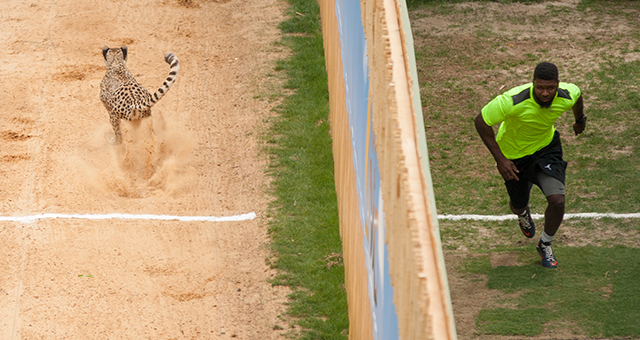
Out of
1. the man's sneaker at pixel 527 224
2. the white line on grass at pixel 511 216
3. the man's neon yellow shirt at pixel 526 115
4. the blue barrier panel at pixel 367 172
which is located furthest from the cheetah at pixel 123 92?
the man's sneaker at pixel 527 224

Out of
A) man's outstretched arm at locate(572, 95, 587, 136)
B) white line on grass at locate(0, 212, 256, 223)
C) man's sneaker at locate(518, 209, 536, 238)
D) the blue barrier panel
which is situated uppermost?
the blue barrier panel

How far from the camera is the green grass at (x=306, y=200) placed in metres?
6.57

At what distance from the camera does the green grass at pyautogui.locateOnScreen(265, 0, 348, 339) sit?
6.57 metres

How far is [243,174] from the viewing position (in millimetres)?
8578

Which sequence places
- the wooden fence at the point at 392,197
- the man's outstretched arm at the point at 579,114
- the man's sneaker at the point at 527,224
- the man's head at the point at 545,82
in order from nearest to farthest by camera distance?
the wooden fence at the point at 392,197 < the man's head at the point at 545,82 < the man's outstretched arm at the point at 579,114 < the man's sneaker at the point at 527,224

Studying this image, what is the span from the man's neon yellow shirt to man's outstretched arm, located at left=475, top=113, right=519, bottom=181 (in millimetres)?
58

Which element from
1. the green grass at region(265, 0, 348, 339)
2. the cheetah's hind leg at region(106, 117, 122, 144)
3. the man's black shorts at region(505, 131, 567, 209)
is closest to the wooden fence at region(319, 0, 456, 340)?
the green grass at region(265, 0, 348, 339)

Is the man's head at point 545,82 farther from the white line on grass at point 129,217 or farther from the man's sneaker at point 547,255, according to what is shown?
the white line on grass at point 129,217

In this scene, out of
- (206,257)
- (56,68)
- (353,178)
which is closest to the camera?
(353,178)

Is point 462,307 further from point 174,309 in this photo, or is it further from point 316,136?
point 316,136

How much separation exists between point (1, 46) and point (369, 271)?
9019 mm

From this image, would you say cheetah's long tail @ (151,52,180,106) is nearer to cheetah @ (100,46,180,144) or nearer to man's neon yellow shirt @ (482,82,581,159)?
cheetah @ (100,46,180,144)

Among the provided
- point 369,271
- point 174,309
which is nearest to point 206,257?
point 174,309

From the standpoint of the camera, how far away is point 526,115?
636cm
